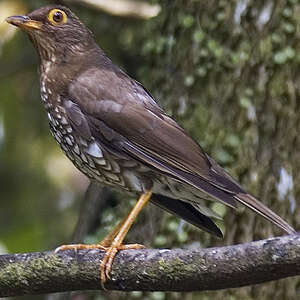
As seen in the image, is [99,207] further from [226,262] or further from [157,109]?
[226,262]

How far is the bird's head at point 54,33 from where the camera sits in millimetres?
5078

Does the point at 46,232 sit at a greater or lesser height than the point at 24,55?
lesser

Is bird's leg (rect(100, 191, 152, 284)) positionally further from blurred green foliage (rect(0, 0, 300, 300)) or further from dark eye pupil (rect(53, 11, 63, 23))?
dark eye pupil (rect(53, 11, 63, 23))

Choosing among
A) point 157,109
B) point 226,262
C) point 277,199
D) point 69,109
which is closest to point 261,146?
point 277,199

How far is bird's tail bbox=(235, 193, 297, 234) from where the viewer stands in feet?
14.2

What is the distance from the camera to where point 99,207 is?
602 centimetres

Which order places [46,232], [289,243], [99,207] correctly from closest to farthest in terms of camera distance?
[289,243] < [99,207] < [46,232]

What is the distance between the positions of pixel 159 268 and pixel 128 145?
2.92 feet

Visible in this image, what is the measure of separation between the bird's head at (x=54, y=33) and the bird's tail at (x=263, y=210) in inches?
51.5

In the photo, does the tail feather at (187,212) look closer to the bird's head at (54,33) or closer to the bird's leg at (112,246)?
the bird's leg at (112,246)

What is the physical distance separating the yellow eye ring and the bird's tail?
1465 millimetres

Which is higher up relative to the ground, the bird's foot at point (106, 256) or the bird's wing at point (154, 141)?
the bird's wing at point (154, 141)

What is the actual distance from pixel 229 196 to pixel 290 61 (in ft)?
4.59

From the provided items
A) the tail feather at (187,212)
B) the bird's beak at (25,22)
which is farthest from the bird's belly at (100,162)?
the bird's beak at (25,22)
